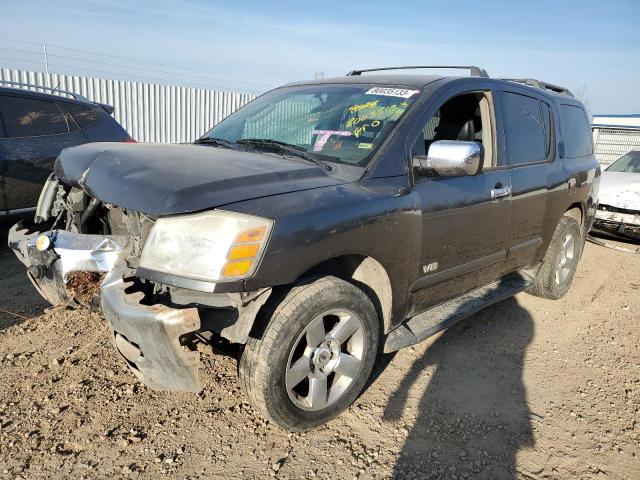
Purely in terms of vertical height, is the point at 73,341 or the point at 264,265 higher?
the point at 264,265

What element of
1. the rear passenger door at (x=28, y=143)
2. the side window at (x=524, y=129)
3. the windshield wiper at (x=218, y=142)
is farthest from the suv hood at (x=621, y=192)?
the rear passenger door at (x=28, y=143)

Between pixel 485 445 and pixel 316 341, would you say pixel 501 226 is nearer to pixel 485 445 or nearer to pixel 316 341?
pixel 485 445

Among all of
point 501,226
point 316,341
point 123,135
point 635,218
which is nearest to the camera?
point 316,341

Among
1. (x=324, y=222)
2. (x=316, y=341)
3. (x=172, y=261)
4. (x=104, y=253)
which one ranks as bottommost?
(x=316, y=341)

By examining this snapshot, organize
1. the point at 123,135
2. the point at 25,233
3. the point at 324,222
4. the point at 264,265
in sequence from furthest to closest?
the point at 123,135, the point at 25,233, the point at 324,222, the point at 264,265

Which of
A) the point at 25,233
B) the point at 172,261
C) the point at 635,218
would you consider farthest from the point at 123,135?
the point at 635,218

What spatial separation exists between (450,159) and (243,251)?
132 centimetres

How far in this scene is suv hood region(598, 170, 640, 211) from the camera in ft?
23.3

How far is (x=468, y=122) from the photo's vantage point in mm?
3789

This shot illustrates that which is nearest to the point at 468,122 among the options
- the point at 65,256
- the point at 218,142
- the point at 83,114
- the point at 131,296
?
the point at 218,142

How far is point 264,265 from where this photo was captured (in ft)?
6.97

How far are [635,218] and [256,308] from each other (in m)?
6.78

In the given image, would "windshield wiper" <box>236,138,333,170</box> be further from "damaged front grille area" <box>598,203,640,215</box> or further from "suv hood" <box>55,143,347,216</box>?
"damaged front grille area" <box>598,203,640,215</box>

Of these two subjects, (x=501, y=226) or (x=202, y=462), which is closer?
(x=202, y=462)
